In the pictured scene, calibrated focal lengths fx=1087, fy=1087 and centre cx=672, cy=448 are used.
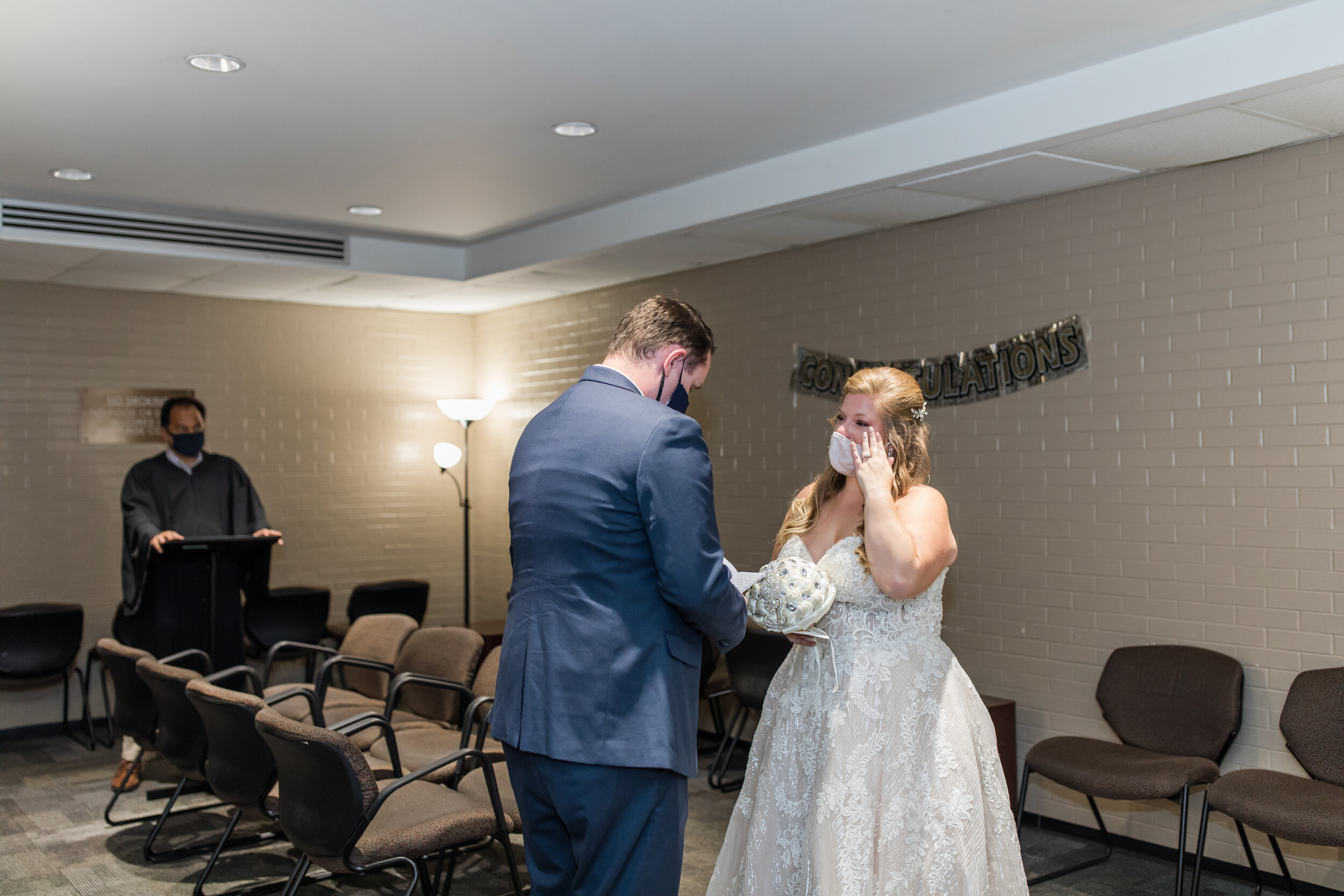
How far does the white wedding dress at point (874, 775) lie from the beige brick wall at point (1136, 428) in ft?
6.27

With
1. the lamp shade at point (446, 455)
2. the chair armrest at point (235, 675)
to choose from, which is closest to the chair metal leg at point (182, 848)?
the chair armrest at point (235, 675)

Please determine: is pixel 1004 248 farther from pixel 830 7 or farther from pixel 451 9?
pixel 451 9

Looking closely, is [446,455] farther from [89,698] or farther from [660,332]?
[660,332]

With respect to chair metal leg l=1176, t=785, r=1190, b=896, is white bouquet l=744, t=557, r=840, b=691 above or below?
above

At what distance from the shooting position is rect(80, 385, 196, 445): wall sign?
23.1 ft

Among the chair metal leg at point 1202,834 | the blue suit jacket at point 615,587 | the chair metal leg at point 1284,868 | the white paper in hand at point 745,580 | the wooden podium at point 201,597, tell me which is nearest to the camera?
the blue suit jacket at point 615,587

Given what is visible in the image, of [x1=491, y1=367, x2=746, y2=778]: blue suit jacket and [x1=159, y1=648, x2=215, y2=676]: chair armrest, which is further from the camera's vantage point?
[x1=159, y1=648, x2=215, y2=676]: chair armrest

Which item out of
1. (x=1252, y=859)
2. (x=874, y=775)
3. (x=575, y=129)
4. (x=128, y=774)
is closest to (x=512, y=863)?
(x=874, y=775)

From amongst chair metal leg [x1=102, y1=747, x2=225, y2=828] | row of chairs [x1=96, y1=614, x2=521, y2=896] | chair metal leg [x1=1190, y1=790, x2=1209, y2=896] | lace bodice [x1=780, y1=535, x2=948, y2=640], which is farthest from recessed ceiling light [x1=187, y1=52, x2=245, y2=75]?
chair metal leg [x1=1190, y1=790, x2=1209, y2=896]

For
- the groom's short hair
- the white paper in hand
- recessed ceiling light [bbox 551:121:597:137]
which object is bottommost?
the white paper in hand

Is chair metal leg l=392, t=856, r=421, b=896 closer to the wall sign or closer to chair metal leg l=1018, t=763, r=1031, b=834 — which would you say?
chair metal leg l=1018, t=763, r=1031, b=834

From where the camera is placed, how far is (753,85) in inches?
161

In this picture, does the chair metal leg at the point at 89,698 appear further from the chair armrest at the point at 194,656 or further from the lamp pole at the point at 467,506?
the lamp pole at the point at 467,506

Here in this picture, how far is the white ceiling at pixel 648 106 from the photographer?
3.46m
